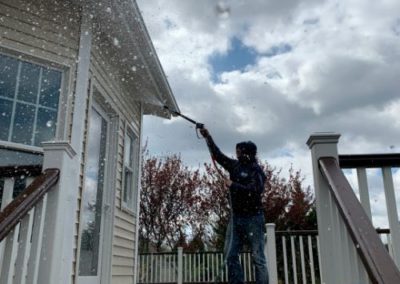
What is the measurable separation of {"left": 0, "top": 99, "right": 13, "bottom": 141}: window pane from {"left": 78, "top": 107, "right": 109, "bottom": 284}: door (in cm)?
87

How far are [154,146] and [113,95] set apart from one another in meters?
12.5

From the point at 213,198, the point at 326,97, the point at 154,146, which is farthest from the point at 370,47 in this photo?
the point at 154,146

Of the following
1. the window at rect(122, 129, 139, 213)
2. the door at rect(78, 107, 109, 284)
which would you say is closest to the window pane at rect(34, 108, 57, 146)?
the door at rect(78, 107, 109, 284)

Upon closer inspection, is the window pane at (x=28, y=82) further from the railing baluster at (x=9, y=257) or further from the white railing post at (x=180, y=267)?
the white railing post at (x=180, y=267)

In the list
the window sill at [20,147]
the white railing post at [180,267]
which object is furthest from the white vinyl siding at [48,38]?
the white railing post at [180,267]

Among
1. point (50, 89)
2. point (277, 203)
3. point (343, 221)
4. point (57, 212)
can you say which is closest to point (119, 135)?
point (50, 89)

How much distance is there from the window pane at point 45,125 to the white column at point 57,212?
147 cm

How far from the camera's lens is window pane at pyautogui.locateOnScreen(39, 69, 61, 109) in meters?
4.05

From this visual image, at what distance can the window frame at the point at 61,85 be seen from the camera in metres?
3.83

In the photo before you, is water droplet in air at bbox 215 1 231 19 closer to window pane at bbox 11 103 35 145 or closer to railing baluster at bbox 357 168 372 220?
window pane at bbox 11 103 35 145

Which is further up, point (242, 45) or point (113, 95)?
point (242, 45)

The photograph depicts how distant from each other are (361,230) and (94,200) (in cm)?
383

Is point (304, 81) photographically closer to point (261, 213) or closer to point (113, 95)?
point (113, 95)

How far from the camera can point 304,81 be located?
1284cm
